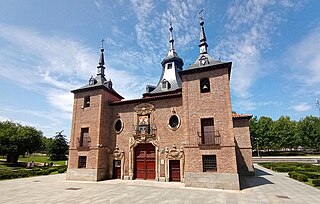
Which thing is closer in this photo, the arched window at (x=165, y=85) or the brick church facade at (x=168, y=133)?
the brick church facade at (x=168, y=133)

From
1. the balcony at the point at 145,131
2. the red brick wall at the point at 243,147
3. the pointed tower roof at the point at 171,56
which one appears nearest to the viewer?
the balcony at the point at 145,131

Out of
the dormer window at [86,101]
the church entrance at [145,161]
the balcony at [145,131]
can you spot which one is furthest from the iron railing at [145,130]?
the dormer window at [86,101]

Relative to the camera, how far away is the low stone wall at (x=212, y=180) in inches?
492

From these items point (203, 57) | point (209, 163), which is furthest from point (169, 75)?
point (209, 163)

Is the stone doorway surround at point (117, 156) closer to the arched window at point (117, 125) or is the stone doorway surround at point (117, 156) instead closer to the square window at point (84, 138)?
the arched window at point (117, 125)

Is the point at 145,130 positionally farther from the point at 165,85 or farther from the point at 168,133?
the point at 165,85

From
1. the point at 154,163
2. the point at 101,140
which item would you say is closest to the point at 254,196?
the point at 154,163

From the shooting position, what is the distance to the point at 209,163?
13.7 meters

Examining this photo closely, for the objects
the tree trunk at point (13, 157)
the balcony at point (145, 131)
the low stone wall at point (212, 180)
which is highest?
the balcony at point (145, 131)

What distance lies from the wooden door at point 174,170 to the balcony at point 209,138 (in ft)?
10.4

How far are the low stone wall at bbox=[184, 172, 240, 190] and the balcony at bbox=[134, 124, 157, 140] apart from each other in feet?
16.1

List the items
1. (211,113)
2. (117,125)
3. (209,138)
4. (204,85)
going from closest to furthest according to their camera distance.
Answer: (209,138) → (211,113) → (204,85) → (117,125)

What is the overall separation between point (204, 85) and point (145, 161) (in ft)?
28.5

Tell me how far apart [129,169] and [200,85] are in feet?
32.9
